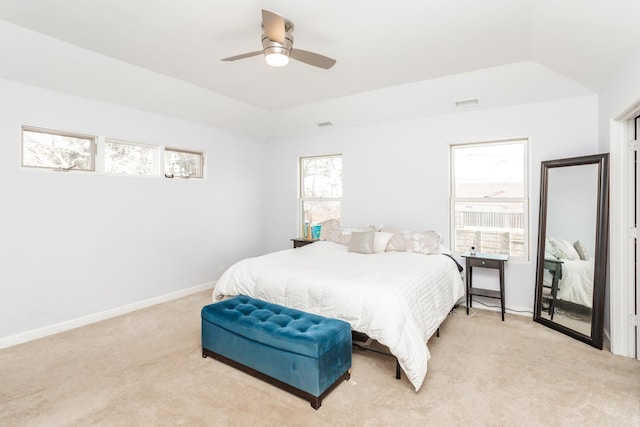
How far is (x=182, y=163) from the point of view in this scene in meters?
4.64

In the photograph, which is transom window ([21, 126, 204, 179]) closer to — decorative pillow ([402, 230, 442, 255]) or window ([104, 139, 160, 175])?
window ([104, 139, 160, 175])

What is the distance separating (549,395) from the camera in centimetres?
223

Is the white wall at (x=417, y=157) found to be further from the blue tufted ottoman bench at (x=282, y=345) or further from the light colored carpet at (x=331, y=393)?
the blue tufted ottoman bench at (x=282, y=345)

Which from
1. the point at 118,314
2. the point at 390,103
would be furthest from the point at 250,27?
the point at 118,314

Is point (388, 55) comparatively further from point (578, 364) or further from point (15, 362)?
point (15, 362)

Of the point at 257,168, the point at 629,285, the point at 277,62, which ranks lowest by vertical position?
the point at 629,285

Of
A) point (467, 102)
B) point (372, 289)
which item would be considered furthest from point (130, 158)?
point (467, 102)

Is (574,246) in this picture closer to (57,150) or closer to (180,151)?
(180,151)

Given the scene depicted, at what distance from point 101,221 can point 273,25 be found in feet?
9.80

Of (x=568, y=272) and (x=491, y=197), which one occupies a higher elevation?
(x=491, y=197)

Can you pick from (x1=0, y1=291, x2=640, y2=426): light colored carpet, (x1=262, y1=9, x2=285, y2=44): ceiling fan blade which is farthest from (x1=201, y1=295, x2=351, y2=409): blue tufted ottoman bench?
(x1=262, y1=9, x2=285, y2=44): ceiling fan blade

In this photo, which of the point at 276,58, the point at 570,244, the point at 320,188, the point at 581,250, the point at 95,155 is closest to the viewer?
the point at 276,58

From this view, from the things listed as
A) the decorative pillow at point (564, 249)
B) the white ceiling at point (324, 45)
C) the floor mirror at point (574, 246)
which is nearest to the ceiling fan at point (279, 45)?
the white ceiling at point (324, 45)

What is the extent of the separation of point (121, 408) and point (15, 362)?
54.1 inches
